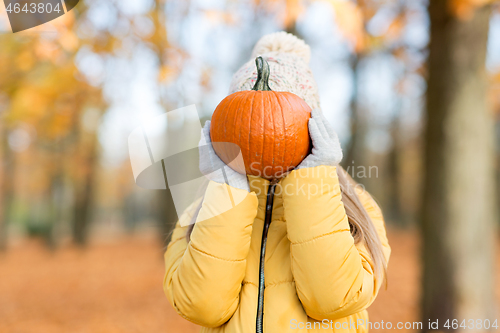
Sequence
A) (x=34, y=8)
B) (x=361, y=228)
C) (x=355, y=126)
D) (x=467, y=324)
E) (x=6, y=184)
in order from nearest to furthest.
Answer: (x=361, y=228)
(x=467, y=324)
(x=34, y=8)
(x=355, y=126)
(x=6, y=184)

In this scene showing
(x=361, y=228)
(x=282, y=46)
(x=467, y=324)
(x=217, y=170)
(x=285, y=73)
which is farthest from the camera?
(x=467, y=324)

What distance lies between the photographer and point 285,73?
1930 millimetres

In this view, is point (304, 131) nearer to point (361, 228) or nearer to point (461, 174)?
point (361, 228)

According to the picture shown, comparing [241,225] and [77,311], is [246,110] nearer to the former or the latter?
[241,225]

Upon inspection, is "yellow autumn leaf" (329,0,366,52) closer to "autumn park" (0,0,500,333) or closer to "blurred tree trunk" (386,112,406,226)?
"autumn park" (0,0,500,333)

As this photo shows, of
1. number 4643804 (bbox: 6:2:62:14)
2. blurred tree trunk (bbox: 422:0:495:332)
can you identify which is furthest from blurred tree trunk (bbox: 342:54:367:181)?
number 4643804 (bbox: 6:2:62:14)

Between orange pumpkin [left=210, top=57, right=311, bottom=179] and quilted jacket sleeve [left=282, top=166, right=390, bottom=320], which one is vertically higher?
orange pumpkin [left=210, top=57, right=311, bottom=179]

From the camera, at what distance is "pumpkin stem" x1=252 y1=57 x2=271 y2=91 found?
168 centimetres

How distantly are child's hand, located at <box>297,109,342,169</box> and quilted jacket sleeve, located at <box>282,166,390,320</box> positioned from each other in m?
0.04

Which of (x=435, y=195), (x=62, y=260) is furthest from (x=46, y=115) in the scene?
(x=435, y=195)

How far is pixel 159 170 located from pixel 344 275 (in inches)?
52.1

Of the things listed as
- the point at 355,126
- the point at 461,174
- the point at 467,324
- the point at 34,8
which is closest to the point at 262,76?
the point at 461,174

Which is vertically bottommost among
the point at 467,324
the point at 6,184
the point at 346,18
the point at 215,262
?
the point at 6,184

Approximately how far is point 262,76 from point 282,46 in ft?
2.16
